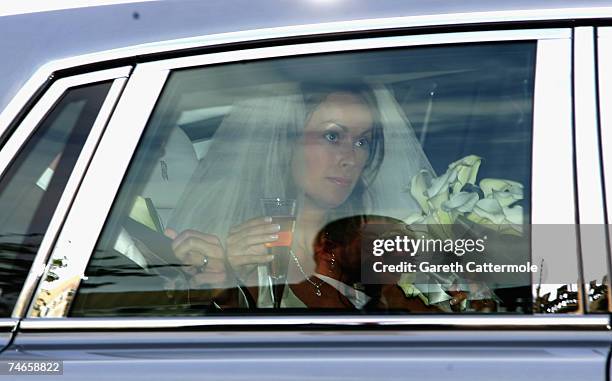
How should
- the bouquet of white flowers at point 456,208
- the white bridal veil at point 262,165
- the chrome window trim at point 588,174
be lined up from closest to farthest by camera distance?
the chrome window trim at point 588,174, the bouquet of white flowers at point 456,208, the white bridal veil at point 262,165

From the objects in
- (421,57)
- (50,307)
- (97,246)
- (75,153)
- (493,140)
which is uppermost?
(421,57)

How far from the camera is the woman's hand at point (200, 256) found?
2053 mm

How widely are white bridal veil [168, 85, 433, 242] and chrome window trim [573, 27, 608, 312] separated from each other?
0.34 m

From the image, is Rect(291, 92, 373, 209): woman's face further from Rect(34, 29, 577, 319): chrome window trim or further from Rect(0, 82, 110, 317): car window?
Rect(0, 82, 110, 317): car window

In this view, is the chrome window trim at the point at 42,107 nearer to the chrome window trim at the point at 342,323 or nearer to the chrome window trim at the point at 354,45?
the chrome window trim at the point at 354,45

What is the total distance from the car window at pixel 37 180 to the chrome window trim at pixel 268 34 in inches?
2.5

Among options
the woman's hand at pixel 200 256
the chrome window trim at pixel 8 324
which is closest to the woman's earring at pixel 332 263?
the woman's hand at pixel 200 256

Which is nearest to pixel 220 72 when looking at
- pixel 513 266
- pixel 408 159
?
pixel 408 159

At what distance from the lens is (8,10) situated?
218 centimetres

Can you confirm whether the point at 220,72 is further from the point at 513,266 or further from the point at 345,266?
the point at 513,266

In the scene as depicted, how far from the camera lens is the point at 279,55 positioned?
2094 mm

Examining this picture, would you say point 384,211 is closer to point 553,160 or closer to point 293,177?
point 293,177

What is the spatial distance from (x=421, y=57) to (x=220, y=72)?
0.44 m

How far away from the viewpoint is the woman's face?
211cm
